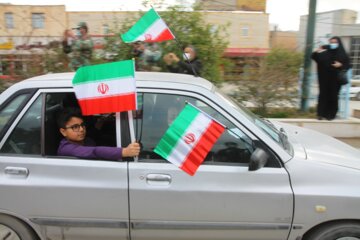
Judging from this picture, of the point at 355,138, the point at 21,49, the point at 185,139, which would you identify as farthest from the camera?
the point at 21,49

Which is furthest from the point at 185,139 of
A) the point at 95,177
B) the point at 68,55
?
the point at 68,55

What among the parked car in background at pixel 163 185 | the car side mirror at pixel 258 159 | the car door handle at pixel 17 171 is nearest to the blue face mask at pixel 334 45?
the parked car in background at pixel 163 185

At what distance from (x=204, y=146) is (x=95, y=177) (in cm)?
86

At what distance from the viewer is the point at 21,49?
7.94 m

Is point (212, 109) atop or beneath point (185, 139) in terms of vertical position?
atop

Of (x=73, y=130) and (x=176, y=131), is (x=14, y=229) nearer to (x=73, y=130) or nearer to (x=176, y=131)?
(x=73, y=130)

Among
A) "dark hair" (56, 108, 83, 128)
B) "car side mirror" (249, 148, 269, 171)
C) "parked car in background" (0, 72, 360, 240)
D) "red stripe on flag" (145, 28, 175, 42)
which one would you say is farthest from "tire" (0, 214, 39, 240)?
"red stripe on flag" (145, 28, 175, 42)

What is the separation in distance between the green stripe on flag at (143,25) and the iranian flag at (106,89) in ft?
2.82

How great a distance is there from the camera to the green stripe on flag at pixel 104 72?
2688 mm

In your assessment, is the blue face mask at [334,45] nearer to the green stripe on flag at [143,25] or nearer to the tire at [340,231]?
the green stripe on flag at [143,25]

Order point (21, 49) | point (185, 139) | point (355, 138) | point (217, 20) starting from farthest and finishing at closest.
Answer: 1. point (217, 20)
2. point (21, 49)
3. point (355, 138)
4. point (185, 139)

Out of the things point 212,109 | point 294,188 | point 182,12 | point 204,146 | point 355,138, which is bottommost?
point 355,138

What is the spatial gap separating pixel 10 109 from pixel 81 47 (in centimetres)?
458

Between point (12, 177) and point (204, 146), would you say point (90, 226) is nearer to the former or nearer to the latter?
point (12, 177)
